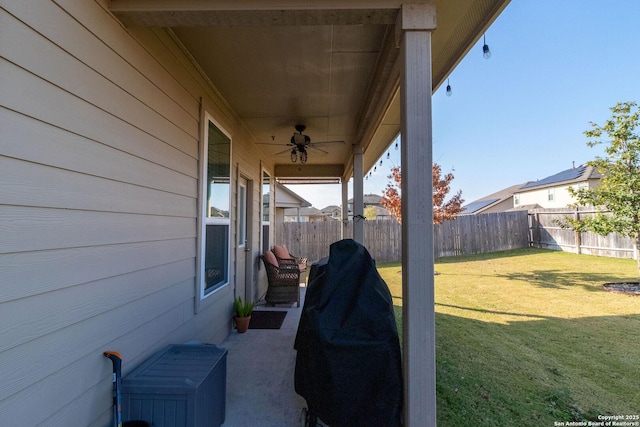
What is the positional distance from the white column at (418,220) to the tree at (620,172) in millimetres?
6741

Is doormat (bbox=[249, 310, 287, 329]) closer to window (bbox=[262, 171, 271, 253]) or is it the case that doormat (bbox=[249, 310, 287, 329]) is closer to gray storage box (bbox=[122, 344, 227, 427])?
window (bbox=[262, 171, 271, 253])

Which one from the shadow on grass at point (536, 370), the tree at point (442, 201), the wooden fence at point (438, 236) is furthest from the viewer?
the wooden fence at point (438, 236)

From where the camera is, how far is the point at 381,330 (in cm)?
172

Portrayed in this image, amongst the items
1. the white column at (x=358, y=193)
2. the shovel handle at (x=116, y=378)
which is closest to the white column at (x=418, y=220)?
the shovel handle at (x=116, y=378)

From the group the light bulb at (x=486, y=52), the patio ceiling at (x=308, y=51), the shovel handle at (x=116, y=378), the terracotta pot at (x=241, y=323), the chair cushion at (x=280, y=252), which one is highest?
the patio ceiling at (x=308, y=51)

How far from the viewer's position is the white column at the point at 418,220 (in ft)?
5.18

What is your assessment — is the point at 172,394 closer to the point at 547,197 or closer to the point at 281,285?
the point at 281,285

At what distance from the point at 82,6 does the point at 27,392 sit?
1.68 m

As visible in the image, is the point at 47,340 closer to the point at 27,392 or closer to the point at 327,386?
the point at 27,392

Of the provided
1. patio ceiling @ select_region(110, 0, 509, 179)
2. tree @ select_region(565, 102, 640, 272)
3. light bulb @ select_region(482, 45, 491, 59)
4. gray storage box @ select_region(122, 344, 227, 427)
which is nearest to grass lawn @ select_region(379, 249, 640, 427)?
tree @ select_region(565, 102, 640, 272)

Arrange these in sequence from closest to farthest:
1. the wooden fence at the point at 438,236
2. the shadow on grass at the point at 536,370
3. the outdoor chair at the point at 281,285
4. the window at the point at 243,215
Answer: the shadow on grass at the point at 536,370
the window at the point at 243,215
the outdoor chair at the point at 281,285
the wooden fence at the point at 438,236

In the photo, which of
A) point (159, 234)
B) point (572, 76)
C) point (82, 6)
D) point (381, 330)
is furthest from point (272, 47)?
point (572, 76)

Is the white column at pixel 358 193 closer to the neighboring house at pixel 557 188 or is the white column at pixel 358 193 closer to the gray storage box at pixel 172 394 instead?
the gray storage box at pixel 172 394

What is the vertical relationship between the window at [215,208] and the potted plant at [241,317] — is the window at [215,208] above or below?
above
